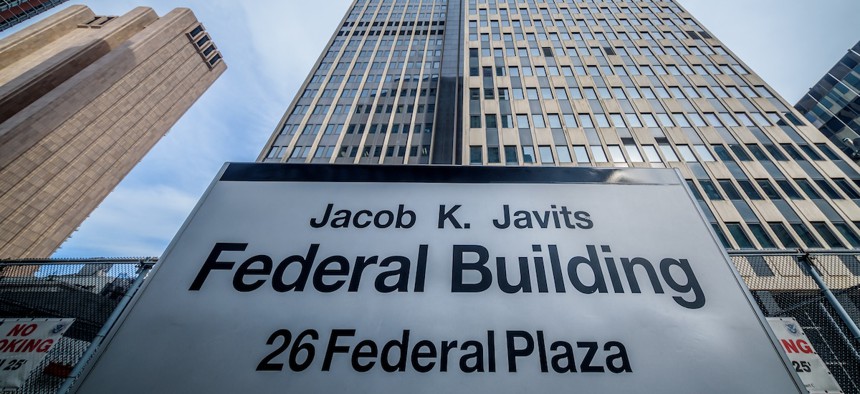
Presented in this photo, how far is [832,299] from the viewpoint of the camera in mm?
2826

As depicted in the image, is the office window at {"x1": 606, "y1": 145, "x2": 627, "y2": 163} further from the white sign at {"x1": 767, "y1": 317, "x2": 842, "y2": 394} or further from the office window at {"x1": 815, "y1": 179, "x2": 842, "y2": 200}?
the white sign at {"x1": 767, "y1": 317, "x2": 842, "y2": 394}

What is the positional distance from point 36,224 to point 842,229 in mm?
82082

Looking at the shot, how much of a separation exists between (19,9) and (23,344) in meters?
77.0

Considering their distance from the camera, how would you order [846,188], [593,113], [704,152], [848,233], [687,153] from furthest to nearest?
[593,113] < [704,152] < [687,153] < [846,188] < [848,233]

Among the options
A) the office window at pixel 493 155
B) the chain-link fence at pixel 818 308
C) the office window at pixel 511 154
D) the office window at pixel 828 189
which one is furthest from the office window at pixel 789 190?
the chain-link fence at pixel 818 308

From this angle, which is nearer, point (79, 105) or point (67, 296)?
point (67, 296)

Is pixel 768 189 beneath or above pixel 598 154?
beneath

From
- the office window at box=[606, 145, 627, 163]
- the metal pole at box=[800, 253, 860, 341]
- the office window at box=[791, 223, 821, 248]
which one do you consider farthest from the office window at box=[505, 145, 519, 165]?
the metal pole at box=[800, 253, 860, 341]

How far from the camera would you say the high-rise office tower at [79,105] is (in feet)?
127

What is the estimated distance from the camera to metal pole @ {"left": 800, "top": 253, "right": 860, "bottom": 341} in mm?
2760

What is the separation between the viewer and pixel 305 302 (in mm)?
1929

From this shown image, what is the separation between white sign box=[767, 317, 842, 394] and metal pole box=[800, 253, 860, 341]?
367 mm

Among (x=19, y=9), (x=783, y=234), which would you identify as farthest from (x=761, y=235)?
(x=19, y=9)

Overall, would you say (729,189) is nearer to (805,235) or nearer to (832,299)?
(805,235)
